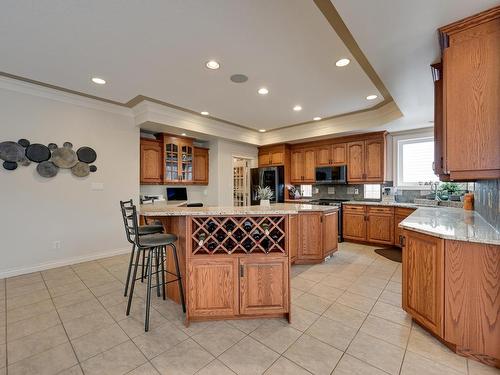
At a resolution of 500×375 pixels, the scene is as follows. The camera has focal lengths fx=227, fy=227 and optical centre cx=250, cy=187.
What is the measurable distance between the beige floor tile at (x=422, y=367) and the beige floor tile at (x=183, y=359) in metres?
1.36

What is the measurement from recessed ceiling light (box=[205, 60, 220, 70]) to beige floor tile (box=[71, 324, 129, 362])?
287cm

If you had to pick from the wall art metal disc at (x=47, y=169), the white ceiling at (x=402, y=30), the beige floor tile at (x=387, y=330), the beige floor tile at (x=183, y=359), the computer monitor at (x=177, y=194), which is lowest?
the beige floor tile at (x=183, y=359)

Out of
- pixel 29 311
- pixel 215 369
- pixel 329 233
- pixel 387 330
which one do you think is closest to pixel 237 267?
pixel 215 369

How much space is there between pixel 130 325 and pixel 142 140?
3.60 m

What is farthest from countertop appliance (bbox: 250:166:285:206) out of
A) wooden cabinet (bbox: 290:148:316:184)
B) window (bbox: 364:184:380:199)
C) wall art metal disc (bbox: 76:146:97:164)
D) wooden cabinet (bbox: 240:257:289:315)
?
wooden cabinet (bbox: 240:257:289:315)

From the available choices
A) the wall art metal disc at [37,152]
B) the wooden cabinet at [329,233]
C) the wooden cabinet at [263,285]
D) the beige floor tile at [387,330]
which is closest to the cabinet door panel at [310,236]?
the wooden cabinet at [329,233]

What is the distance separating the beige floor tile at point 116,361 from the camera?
5.05 feet

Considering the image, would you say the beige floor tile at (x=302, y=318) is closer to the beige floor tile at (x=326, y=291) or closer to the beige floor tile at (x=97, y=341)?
the beige floor tile at (x=326, y=291)

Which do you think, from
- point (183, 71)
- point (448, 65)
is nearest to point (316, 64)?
point (448, 65)

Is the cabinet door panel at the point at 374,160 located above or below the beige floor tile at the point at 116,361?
above

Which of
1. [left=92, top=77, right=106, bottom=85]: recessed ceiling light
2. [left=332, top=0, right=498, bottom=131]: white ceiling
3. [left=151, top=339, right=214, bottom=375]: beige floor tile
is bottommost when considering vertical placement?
[left=151, top=339, right=214, bottom=375]: beige floor tile

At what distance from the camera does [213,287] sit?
2055 millimetres

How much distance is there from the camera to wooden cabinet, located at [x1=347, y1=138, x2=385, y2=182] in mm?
4781

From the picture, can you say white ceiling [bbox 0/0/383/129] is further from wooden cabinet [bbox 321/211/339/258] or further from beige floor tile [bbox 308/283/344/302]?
beige floor tile [bbox 308/283/344/302]
